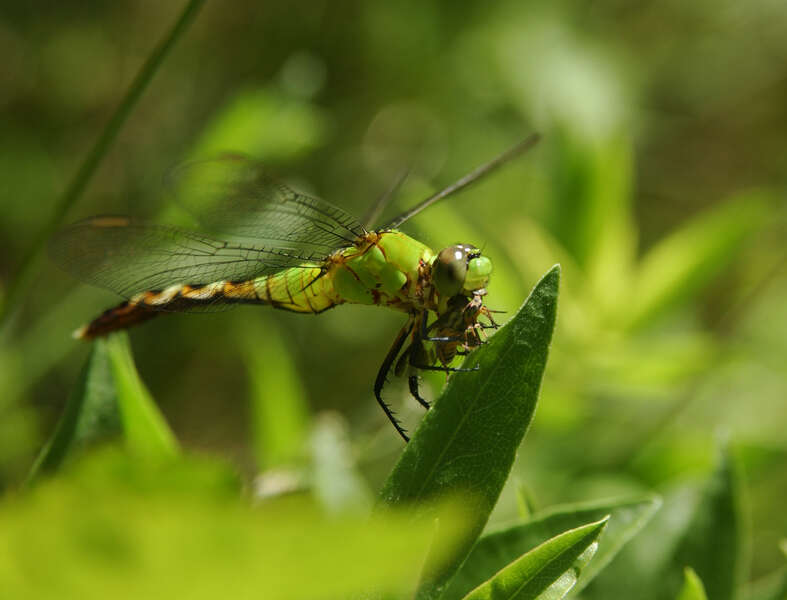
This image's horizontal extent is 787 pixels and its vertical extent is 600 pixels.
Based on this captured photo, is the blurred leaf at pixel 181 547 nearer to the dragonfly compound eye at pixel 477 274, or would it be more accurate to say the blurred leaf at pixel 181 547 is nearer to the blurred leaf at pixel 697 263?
the dragonfly compound eye at pixel 477 274

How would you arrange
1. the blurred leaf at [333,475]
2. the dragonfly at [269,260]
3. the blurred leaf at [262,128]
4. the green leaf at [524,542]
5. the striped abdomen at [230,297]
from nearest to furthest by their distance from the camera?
1. the green leaf at [524,542]
2. the blurred leaf at [333,475]
3. the dragonfly at [269,260]
4. the striped abdomen at [230,297]
5. the blurred leaf at [262,128]

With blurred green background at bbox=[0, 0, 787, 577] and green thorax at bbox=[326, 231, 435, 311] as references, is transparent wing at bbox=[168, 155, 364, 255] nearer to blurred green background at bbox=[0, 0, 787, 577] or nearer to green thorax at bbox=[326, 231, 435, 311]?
green thorax at bbox=[326, 231, 435, 311]

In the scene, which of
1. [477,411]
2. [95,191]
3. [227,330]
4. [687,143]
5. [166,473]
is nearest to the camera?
[166,473]

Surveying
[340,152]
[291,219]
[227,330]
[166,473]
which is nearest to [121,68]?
[340,152]

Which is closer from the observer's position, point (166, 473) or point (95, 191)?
point (166, 473)

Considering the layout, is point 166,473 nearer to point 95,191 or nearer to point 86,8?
point 95,191

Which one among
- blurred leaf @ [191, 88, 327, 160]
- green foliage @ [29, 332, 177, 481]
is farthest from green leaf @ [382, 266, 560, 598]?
blurred leaf @ [191, 88, 327, 160]

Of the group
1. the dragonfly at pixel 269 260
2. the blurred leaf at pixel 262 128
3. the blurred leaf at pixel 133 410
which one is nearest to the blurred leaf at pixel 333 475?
the dragonfly at pixel 269 260
